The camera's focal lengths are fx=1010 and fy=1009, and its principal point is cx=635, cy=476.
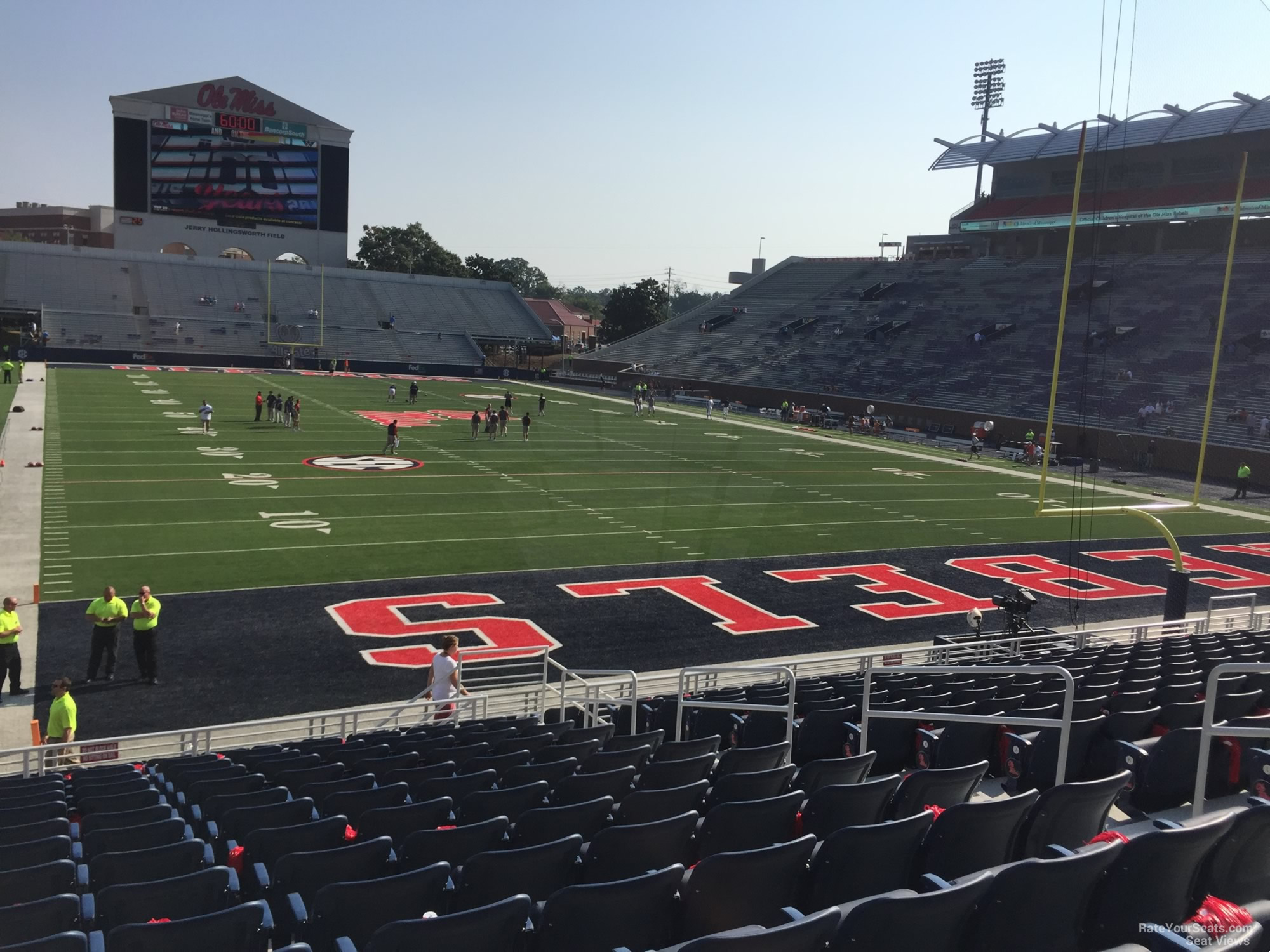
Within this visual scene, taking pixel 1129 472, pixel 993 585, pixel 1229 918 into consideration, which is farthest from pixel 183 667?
pixel 1129 472

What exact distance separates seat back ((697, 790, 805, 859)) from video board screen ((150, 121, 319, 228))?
6958 centimetres

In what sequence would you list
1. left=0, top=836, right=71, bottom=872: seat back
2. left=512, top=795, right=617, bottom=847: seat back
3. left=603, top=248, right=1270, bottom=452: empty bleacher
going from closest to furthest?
left=512, top=795, right=617, bottom=847: seat back, left=0, top=836, right=71, bottom=872: seat back, left=603, top=248, right=1270, bottom=452: empty bleacher

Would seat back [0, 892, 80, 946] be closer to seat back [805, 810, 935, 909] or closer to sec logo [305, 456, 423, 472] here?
seat back [805, 810, 935, 909]

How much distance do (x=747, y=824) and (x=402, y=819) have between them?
1753 millimetres

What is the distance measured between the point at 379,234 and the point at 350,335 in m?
35.3

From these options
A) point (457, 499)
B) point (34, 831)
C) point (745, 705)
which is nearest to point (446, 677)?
point (745, 705)

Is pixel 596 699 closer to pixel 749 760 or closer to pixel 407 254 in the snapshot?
pixel 749 760

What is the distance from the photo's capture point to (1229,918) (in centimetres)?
298

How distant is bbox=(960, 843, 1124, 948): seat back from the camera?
128 inches

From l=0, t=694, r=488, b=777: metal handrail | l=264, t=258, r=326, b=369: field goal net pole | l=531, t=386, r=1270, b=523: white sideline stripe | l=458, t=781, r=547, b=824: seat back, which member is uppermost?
l=264, t=258, r=326, b=369: field goal net pole

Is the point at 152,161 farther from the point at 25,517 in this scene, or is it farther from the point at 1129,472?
the point at 1129,472

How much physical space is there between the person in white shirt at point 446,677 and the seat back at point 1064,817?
6.87 metres

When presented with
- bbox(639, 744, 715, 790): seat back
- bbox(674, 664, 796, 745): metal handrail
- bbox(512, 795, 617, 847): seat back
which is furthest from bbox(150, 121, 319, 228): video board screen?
bbox(512, 795, 617, 847): seat back

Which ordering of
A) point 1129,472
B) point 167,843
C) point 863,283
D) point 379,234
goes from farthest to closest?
1. point 379,234
2. point 863,283
3. point 1129,472
4. point 167,843
